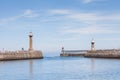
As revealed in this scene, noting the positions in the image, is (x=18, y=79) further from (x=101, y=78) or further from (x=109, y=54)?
(x=109, y=54)

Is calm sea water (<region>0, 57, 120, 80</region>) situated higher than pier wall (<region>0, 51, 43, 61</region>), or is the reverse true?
pier wall (<region>0, 51, 43, 61</region>)

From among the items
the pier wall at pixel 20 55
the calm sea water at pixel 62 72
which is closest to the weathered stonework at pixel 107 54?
the pier wall at pixel 20 55

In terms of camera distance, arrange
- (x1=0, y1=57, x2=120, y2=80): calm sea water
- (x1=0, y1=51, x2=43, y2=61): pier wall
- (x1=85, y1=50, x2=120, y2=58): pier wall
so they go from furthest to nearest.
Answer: (x1=85, y1=50, x2=120, y2=58): pier wall
(x1=0, y1=51, x2=43, y2=61): pier wall
(x1=0, y1=57, x2=120, y2=80): calm sea water

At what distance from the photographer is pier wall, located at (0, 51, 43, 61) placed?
9785cm

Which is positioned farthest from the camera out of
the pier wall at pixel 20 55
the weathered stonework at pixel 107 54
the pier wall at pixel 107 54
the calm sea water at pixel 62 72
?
the weathered stonework at pixel 107 54

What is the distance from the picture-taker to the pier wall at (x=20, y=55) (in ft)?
321

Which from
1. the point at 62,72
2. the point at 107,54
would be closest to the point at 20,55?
the point at 107,54

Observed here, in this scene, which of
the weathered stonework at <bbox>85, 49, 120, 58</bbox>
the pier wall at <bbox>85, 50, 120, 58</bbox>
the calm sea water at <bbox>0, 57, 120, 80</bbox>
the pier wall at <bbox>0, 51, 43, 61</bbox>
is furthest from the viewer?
the weathered stonework at <bbox>85, 49, 120, 58</bbox>

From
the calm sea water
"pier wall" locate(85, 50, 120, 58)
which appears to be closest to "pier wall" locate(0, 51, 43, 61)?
"pier wall" locate(85, 50, 120, 58)

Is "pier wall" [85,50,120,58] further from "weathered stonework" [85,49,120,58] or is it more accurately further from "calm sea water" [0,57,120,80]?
"calm sea water" [0,57,120,80]

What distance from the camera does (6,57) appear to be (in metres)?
98.0

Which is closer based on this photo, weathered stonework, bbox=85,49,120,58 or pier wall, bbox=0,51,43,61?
pier wall, bbox=0,51,43,61

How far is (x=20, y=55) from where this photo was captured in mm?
106750

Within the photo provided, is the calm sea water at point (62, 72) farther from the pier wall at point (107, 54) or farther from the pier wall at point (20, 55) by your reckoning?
the pier wall at point (107, 54)
